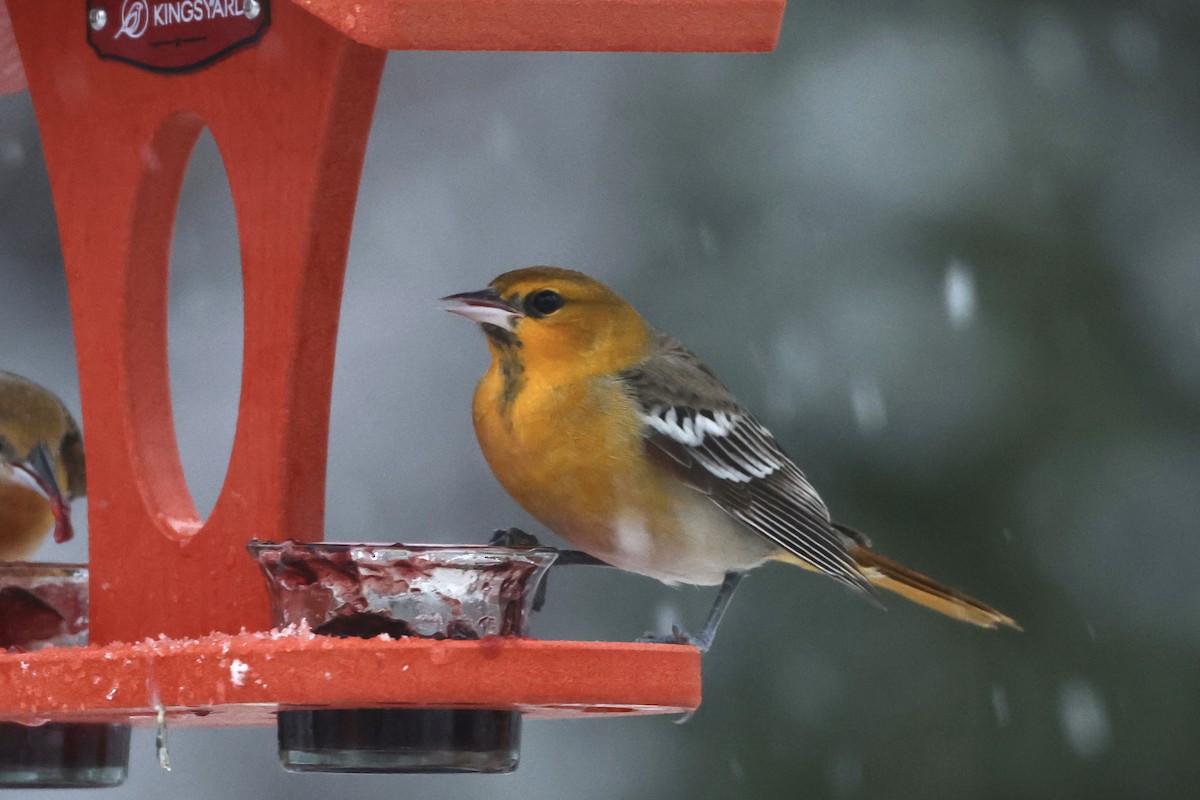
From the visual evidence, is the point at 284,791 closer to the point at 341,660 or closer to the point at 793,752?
the point at 793,752

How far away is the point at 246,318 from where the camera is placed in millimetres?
3340

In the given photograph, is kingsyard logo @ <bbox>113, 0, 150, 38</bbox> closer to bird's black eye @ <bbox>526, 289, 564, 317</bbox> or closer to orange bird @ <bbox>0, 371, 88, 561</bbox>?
bird's black eye @ <bbox>526, 289, 564, 317</bbox>

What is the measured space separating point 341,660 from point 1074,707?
15.6 feet

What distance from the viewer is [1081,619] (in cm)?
730

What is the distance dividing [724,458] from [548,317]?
0.54 meters

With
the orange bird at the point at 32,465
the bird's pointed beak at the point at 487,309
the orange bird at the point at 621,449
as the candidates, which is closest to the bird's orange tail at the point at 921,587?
the orange bird at the point at 621,449

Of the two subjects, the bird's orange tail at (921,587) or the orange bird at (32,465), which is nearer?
the orange bird at (32,465)

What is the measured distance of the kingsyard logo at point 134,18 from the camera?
341 centimetres

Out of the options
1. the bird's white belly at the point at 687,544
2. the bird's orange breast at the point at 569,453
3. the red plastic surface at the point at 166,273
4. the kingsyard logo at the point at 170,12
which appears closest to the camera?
the red plastic surface at the point at 166,273

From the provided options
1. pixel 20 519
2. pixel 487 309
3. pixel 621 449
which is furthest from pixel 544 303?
pixel 20 519

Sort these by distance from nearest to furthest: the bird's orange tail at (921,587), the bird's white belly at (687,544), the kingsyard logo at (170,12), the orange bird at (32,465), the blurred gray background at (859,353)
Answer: the kingsyard logo at (170,12)
the bird's white belly at (687,544)
the orange bird at (32,465)
the bird's orange tail at (921,587)
the blurred gray background at (859,353)

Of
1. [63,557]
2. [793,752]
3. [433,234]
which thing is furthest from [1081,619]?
[63,557]

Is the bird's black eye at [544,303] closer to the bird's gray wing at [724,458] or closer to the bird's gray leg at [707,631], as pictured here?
the bird's gray wing at [724,458]

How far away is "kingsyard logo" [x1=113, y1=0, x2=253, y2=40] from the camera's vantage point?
131 inches
